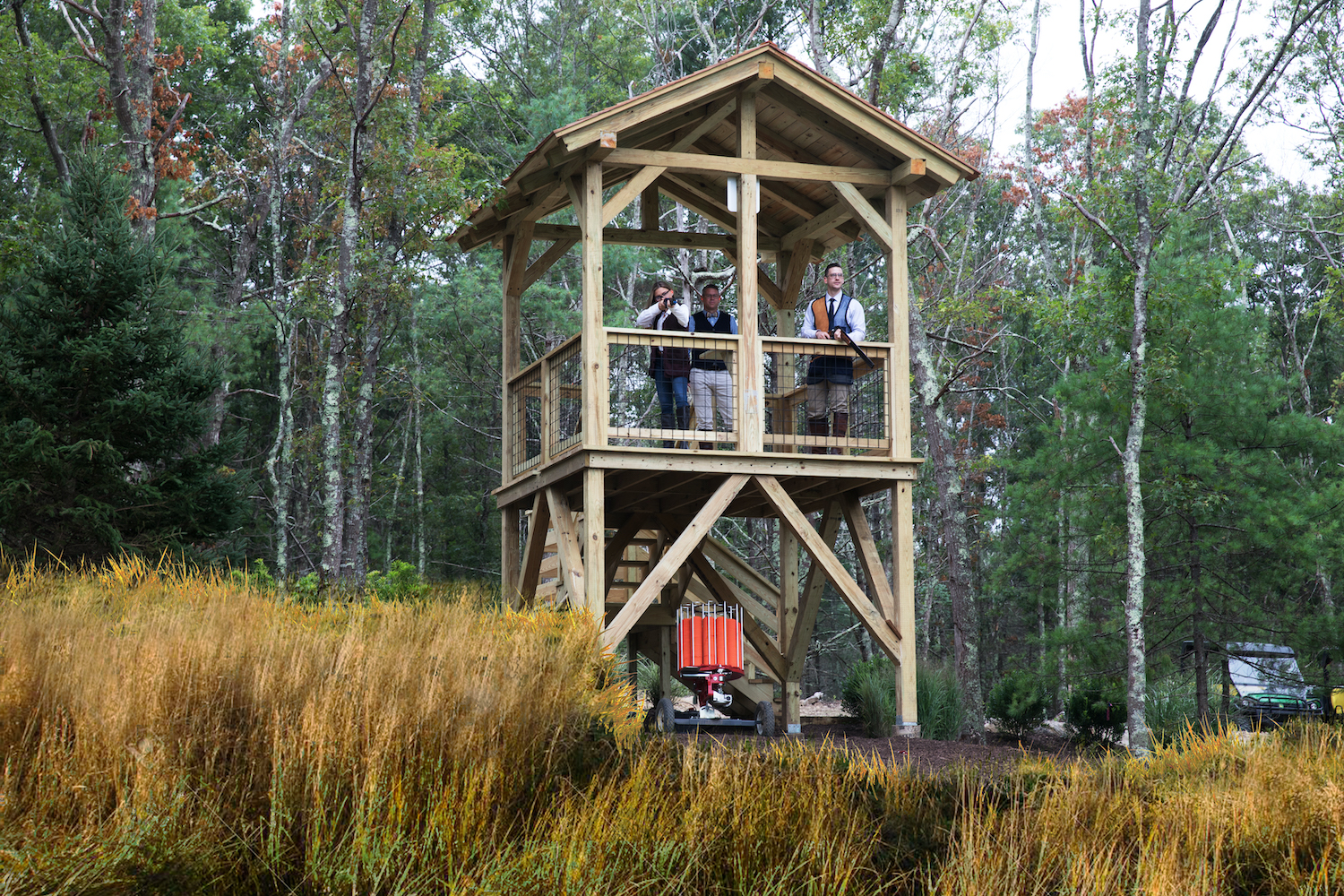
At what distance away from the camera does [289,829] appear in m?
4.44

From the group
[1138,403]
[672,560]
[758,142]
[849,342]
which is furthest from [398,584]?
[1138,403]

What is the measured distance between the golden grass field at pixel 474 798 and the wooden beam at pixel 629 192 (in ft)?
16.1

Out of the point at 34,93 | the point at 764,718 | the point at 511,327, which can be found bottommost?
the point at 764,718

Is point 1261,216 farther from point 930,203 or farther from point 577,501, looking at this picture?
point 577,501

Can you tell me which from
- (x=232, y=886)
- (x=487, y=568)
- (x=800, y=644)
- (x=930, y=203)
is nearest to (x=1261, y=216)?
(x=930, y=203)

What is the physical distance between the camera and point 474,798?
467cm

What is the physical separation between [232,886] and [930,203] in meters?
20.2

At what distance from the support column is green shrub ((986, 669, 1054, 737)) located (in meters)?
7.60

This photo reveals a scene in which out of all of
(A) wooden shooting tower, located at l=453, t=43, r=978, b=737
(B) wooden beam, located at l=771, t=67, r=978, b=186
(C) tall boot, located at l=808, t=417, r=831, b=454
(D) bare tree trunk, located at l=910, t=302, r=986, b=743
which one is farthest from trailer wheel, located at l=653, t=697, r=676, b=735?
(D) bare tree trunk, located at l=910, t=302, r=986, b=743

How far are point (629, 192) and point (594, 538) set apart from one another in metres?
2.95

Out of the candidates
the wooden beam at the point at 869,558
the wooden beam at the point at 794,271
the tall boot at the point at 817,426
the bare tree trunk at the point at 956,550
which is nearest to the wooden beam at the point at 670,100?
the wooden beam at the point at 794,271

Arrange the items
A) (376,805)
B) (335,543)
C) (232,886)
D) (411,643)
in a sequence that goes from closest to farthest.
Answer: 1. (232,886)
2. (376,805)
3. (411,643)
4. (335,543)

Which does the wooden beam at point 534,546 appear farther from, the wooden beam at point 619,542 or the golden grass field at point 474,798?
the golden grass field at point 474,798

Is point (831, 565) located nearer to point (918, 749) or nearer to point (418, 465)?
point (918, 749)
